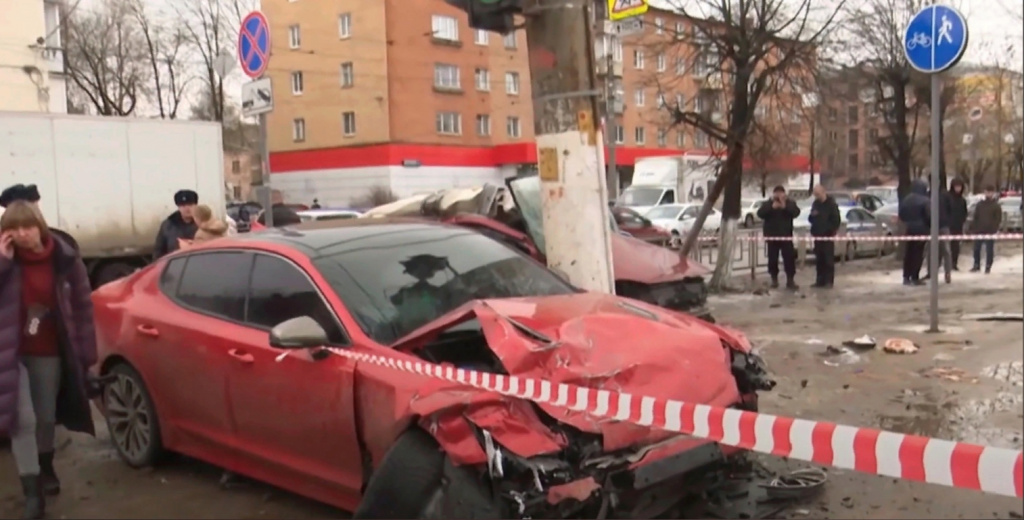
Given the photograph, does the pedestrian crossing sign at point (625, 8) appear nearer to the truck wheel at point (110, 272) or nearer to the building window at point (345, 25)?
the building window at point (345, 25)

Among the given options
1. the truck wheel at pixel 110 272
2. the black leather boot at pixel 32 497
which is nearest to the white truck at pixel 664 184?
the truck wheel at pixel 110 272

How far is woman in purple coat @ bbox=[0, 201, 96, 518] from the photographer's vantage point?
15.4ft

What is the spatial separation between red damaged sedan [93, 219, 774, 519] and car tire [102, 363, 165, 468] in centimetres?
1

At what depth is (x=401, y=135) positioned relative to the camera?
682 inches

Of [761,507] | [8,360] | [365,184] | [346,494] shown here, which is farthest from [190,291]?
[365,184]

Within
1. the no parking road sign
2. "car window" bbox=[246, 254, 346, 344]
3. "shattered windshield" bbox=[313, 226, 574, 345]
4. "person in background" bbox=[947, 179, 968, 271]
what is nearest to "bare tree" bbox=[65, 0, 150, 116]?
the no parking road sign

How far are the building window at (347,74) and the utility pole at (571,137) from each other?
14.7 feet

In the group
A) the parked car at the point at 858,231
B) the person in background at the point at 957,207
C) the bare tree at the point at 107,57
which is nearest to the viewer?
the bare tree at the point at 107,57

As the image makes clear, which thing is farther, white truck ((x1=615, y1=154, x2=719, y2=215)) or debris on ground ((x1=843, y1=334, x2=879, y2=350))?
white truck ((x1=615, y1=154, x2=719, y2=215))

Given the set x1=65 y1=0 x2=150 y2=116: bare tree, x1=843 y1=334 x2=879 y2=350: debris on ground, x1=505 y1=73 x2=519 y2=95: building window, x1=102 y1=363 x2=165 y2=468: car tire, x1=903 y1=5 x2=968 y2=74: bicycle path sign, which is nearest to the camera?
x1=102 y1=363 x2=165 y2=468: car tire

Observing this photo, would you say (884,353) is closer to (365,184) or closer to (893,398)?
(893,398)

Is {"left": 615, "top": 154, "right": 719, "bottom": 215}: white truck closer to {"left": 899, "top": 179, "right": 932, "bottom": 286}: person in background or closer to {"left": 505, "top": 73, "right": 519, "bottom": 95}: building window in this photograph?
{"left": 899, "top": 179, "right": 932, "bottom": 286}: person in background

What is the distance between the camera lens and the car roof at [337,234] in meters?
5.05

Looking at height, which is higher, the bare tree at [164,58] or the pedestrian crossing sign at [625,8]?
the bare tree at [164,58]
